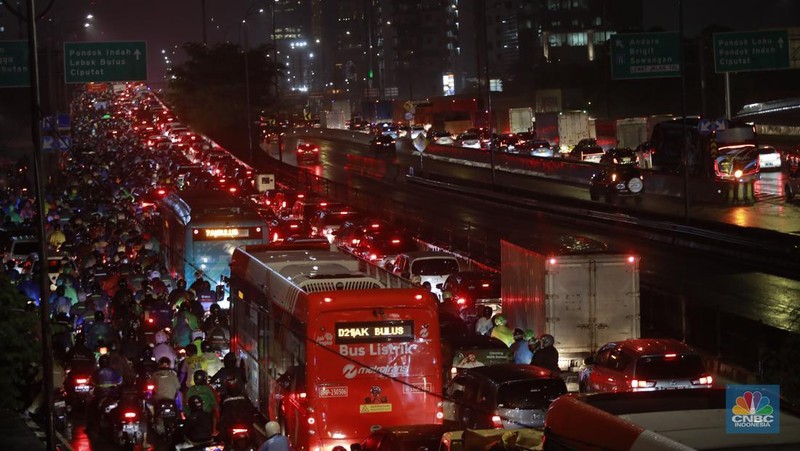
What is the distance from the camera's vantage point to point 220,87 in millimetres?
117938

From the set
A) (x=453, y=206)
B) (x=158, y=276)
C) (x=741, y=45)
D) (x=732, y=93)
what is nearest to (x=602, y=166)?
(x=453, y=206)

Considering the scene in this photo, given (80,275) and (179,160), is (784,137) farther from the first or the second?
(80,275)

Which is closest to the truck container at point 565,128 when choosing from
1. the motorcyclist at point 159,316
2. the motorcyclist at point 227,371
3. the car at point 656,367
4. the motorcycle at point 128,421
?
the motorcyclist at point 159,316

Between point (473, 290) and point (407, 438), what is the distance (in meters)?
15.4

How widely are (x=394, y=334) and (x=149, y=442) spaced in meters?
5.01

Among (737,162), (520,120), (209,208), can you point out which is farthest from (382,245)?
(520,120)

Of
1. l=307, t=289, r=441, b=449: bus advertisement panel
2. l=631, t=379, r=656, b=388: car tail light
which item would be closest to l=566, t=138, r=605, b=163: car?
l=631, t=379, r=656, b=388: car tail light

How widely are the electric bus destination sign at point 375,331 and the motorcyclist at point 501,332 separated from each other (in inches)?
246

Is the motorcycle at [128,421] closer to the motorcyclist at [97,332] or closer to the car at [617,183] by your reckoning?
the motorcyclist at [97,332]

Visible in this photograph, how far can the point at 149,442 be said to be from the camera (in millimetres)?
17891

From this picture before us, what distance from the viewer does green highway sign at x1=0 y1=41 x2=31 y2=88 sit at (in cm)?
3148

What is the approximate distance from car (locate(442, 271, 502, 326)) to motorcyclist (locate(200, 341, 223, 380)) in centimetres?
942

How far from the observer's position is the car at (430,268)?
99.6 ft

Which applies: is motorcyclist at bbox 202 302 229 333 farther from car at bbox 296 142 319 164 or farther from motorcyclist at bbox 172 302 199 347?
car at bbox 296 142 319 164
